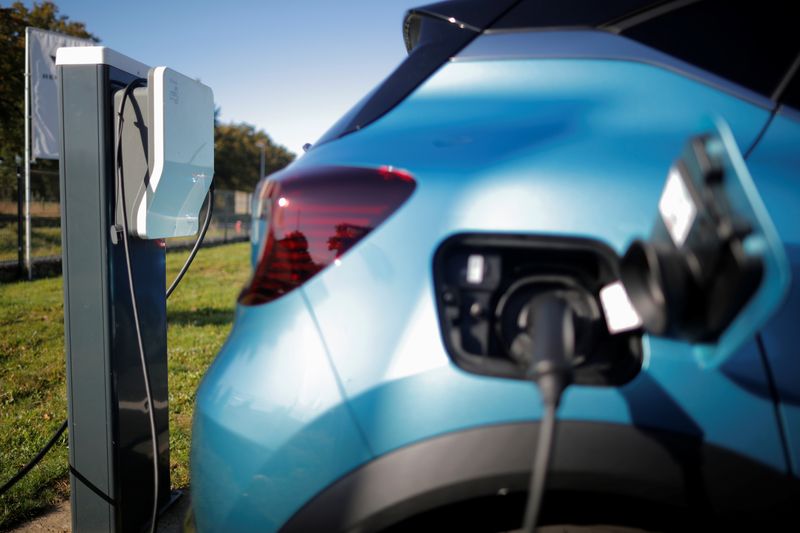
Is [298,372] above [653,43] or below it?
below

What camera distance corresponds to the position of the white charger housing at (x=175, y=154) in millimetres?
1934

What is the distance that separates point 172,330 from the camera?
6.17 meters

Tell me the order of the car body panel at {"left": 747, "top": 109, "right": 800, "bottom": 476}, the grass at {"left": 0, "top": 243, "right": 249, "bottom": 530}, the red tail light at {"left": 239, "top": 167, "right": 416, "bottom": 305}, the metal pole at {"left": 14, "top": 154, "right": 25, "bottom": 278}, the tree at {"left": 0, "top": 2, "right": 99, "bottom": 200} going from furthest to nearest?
the tree at {"left": 0, "top": 2, "right": 99, "bottom": 200}, the metal pole at {"left": 14, "top": 154, "right": 25, "bottom": 278}, the grass at {"left": 0, "top": 243, "right": 249, "bottom": 530}, the red tail light at {"left": 239, "top": 167, "right": 416, "bottom": 305}, the car body panel at {"left": 747, "top": 109, "right": 800, "bottom": 476}

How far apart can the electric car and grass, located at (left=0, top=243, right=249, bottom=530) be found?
221 cm

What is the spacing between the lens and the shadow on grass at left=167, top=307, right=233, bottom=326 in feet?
21.7

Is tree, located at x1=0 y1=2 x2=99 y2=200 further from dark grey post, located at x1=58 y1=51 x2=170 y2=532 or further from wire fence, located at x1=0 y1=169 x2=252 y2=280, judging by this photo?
dark grey post, located at x1=58 y1=51 x2=170 y2=532

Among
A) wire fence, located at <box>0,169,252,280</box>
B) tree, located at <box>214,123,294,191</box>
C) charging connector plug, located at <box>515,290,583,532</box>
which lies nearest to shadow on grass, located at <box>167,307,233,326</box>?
wire fence, located at <box>0,169,252,280</box>

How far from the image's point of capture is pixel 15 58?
17672 mm

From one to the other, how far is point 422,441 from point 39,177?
498 inches

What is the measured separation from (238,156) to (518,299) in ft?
150

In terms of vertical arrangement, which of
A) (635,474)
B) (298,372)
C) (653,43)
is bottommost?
(635,474)

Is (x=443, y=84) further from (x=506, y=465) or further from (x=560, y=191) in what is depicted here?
(x=506, y=465)

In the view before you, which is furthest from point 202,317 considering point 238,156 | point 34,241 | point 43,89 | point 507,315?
point 238,156

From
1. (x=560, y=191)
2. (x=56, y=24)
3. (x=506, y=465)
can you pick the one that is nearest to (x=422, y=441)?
(x=506, y=465)
